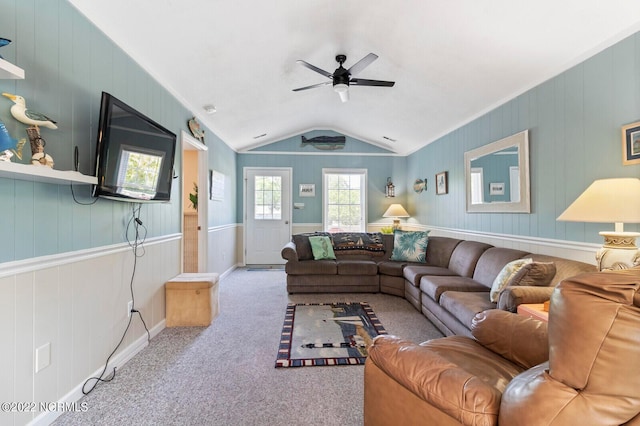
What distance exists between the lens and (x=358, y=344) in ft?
8.25

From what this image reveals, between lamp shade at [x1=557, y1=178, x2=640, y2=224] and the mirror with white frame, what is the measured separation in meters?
1.19

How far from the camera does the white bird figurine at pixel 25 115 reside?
1.39 m

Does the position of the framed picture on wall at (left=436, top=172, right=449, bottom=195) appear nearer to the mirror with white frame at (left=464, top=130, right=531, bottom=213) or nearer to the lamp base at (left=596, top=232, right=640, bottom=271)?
the mirror with white frame at (left=464, top=130, right=531, bottom=213)

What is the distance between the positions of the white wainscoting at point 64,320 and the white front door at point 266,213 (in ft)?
11.5

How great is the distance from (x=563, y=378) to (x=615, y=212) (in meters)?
1.50

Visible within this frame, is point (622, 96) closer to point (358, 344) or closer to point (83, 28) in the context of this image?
point (358, 344)

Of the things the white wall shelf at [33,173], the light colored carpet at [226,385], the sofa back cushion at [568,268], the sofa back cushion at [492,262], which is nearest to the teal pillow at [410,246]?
the sofa back cushion at [492,262]

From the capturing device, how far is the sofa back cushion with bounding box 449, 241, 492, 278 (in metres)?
3.19

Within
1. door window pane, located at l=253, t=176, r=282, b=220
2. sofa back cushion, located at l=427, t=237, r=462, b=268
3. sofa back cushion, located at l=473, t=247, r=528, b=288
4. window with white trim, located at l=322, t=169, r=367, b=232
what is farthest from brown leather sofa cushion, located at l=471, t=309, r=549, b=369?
door window pane, located at l=253, t=176, r=282, b=220

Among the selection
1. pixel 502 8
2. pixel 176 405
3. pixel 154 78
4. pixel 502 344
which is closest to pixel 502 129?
pixel 502 8

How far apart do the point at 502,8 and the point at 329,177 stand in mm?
4390

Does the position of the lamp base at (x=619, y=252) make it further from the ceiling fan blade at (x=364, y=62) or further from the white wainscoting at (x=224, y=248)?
the white wainscoting at (x=224, y=248)

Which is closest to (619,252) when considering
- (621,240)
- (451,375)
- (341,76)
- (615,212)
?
(621,240)

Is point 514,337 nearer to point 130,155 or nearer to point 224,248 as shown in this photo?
point 130,155
